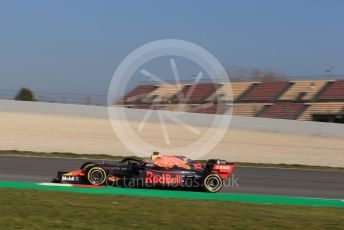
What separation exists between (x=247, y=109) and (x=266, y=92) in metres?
4.04

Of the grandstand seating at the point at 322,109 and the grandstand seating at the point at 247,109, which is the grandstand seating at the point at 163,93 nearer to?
the grandstand seating at the point at 322,109

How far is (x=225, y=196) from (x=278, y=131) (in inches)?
959

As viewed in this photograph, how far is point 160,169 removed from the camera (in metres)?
13.4

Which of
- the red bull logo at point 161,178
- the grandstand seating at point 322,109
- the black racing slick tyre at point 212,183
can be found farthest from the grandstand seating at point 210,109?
the red bull logo at point 161,178

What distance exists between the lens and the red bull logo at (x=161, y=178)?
13.3 metres

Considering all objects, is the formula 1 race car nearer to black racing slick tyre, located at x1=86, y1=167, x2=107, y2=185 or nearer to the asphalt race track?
black racing slick tyre, located at x1=86, y1=167, x2=107, y2=185

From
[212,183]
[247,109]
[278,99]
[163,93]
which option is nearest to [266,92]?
[278,99]

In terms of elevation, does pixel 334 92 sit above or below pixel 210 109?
above

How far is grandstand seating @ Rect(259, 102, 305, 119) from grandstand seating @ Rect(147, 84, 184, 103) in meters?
13.4

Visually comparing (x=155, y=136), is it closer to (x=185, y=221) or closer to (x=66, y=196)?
(x=66, y=196)

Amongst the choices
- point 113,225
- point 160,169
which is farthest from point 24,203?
point 160,169

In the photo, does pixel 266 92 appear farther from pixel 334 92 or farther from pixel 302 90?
pixel 334 92

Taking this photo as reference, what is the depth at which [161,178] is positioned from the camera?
13344 mm

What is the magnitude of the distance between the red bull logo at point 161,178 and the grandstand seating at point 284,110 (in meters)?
33.7
